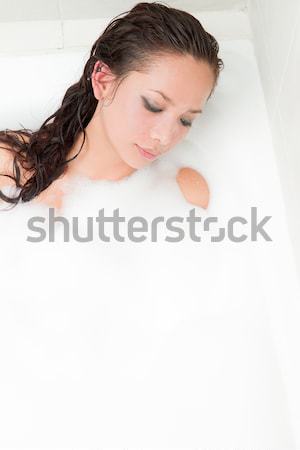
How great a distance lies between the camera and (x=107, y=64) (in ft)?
4.18

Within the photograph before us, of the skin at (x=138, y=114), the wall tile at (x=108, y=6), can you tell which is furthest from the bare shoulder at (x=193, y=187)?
the wall tile at (x=108, y=6)

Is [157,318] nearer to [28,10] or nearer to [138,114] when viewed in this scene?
[138,114]

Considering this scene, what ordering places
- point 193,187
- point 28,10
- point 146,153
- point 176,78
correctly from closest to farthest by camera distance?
point 176,78, point 146,153, point 193,187, point 28,10

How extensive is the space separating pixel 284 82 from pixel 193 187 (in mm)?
309

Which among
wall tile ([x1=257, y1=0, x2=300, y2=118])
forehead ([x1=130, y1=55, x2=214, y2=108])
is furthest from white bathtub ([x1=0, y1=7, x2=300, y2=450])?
→ forehead ([x1=130, y1=55, x2=214, y2=108])

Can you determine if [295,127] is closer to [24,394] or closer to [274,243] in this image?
[274,243]

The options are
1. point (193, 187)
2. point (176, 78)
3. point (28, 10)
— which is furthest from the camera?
point (28, 10)

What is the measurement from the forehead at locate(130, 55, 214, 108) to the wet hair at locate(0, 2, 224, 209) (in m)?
0.01

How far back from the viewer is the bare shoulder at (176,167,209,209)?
1494 millimetres

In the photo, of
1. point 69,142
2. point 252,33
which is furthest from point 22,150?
point 252,33

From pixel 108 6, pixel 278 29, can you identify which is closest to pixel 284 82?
pixel 278 29

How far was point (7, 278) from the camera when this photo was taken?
1395 mm

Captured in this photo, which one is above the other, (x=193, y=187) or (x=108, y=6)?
(x=108, y=6)

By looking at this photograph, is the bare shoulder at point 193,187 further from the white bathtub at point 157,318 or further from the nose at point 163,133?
the nose at point 163,133
